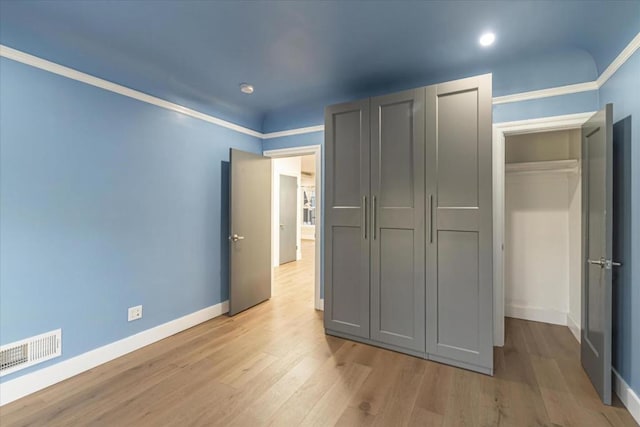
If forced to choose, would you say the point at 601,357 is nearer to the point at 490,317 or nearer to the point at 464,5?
the point at 490,317

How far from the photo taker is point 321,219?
3777mm

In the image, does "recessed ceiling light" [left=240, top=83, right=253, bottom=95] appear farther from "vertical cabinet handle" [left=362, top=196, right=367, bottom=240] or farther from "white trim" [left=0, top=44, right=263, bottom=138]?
"vertical cabinet handle" [left=362, top=196, right=367, bottom=240]

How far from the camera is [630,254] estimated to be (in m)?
1.95

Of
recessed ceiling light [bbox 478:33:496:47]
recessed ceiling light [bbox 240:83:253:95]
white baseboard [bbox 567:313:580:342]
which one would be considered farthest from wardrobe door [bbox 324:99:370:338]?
white baseboard [bbox 567:313:580:342]

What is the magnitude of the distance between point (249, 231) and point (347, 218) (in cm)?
153

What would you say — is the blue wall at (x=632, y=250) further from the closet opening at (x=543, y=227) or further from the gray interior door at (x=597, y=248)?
the closet opening at (x=543, y=227)

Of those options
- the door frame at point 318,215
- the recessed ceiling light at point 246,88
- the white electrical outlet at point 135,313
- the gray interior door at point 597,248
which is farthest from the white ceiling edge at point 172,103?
the white electrical outlet at point 135,313

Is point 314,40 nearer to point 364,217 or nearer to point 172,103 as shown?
point 364,217

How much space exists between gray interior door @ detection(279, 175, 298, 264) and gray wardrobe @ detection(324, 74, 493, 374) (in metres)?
3.93

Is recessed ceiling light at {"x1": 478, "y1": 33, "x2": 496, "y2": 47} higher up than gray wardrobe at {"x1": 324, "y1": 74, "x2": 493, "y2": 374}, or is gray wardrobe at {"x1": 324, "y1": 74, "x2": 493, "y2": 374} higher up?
recessed ceiling light at {"x1": 478, "y1": 33, "x2": 496, "y2": 47}

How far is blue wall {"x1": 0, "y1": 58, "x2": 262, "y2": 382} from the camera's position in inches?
80.4

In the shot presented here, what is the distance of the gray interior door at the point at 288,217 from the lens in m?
6.90

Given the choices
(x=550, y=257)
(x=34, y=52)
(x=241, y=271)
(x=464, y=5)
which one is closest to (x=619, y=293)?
(x=550, y=257)

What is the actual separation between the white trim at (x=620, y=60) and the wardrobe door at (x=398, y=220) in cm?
133
